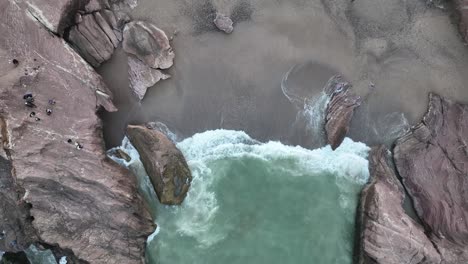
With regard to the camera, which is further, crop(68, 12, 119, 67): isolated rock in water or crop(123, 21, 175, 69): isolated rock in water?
crop(123, 21, 175, 69): isolated rock in water

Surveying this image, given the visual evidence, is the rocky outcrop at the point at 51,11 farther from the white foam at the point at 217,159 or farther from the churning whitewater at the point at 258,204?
the churning whitewater at the point at 258,204

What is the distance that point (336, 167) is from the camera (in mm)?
26953

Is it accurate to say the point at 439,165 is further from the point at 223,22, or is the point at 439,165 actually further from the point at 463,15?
the point at 223,22

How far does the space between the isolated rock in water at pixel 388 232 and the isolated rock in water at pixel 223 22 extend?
1338 centimetres

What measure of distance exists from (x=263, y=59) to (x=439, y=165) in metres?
13.0

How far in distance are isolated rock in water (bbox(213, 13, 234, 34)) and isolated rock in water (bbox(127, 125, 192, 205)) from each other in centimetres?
762

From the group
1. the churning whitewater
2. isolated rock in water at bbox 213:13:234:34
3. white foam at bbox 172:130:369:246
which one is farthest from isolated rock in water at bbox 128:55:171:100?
isolated rock in water at bbox 213:13:234:34

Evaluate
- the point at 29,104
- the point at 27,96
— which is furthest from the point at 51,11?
the point at 29,104

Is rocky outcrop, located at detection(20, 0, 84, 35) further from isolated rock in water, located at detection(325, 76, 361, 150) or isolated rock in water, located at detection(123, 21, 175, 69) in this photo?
isolated rock in water, located at detection(325, 76, 361, 150)

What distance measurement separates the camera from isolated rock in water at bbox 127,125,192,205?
25.2 metres

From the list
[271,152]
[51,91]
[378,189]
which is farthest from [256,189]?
[51,91]

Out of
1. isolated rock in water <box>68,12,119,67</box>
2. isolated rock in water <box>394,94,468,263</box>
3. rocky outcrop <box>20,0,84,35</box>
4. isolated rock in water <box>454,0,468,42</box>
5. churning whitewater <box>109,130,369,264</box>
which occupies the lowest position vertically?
churning whitewater <box>109,130,369,264</box>

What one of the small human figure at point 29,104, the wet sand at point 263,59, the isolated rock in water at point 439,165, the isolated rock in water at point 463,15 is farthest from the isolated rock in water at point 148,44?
the isolated rock in water at point 463,15

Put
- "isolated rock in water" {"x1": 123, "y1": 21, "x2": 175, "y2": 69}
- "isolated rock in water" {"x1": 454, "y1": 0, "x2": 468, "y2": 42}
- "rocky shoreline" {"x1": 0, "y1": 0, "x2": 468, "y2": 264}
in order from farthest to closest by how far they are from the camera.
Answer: "isolated rock in water" {"x1": 454, "y1": 0, "x2": 468, "y2": 42} < "isolated rock in water" {"x1": 123, "y1": 21, "x2": 175, "y2": 69} < "rocky shoreline" {"x1": 0, "y1": 0, "x2": 468, "y2": 264}
